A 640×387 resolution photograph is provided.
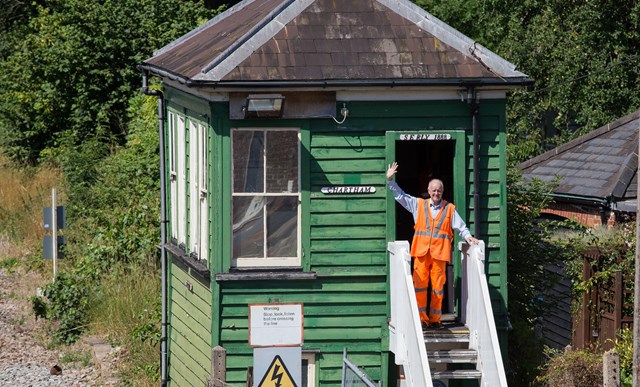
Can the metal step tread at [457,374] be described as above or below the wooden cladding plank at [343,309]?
below

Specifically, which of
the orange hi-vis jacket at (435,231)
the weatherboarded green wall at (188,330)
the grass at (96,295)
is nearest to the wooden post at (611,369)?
the orange hi-vis jacket at (435,231)

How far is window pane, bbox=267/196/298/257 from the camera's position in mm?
12172

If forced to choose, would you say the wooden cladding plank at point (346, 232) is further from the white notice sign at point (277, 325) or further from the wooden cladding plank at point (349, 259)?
the white notice sign at point (277, 325)

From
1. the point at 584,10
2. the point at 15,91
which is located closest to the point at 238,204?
the point at 584,10

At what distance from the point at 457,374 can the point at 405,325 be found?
2.32ft

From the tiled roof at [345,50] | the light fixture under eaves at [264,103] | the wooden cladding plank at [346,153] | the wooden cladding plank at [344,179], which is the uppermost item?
the tiled roof at [345,50]

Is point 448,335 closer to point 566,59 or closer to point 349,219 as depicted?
point 349,219

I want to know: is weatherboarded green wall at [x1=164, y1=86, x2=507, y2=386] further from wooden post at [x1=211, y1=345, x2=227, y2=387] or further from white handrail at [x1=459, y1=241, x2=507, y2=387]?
wooden post at [x1=211, y1=345, x2=227, y2=387]

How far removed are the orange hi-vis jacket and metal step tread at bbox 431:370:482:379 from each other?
112 cm

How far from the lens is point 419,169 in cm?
1402

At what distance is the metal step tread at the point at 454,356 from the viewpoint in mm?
11789

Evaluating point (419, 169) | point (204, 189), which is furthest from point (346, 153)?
point (419, 169)

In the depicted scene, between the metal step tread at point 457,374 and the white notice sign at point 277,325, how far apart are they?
1.46 metres

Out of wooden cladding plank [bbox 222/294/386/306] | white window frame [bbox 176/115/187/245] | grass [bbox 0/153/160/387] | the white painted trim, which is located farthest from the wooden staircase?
grass [bbox 0/153/160/387]
